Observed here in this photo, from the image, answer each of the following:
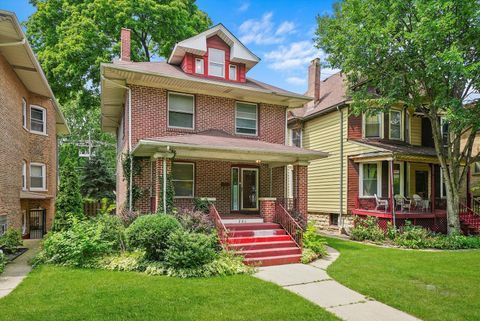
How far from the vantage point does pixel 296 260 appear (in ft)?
32.1

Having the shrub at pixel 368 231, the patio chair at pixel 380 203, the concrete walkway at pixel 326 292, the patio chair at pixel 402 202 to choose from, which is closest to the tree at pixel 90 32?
the patio chair at pixel 380 203

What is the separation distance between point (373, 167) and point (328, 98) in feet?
16.6

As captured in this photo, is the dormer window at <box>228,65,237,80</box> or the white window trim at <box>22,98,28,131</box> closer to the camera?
the dormer window at <box>228,65,237,80</box>

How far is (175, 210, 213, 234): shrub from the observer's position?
32.2ft

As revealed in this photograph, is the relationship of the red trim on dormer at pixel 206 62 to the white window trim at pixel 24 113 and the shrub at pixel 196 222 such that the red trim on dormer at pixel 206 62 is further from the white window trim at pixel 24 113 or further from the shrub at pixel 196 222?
the white window trim at pixel 24 113

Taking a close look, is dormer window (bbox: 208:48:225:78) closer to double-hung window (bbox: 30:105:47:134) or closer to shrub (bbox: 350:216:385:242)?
shrub (bbox: 350:216:385:242)

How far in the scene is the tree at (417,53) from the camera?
11.8 m

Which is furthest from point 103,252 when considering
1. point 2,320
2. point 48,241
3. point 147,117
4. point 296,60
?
point 296,60

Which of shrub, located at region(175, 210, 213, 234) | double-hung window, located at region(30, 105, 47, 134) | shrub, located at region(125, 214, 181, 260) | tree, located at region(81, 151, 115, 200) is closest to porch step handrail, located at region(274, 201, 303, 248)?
shrub, located at region(175, 210, 213, 234)

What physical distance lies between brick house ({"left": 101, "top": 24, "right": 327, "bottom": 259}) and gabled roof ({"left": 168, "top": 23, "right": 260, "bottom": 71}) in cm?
4

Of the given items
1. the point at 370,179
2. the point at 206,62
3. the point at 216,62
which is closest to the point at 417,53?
the point at 370,179

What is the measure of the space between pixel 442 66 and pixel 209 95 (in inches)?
345

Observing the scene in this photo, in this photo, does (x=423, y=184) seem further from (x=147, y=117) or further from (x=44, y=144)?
(x=44, y=144)

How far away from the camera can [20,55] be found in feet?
39.0
